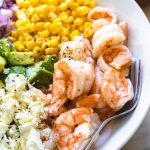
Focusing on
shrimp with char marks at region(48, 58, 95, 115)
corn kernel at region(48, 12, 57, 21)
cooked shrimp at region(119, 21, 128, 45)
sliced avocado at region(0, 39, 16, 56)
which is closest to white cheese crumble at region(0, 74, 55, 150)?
shrimp with char marks at region(48, 58, 95, 115)

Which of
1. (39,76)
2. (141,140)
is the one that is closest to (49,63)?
(39,76)

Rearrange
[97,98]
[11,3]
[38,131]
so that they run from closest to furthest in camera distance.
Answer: [38,131]
[97,98]
[11,3]

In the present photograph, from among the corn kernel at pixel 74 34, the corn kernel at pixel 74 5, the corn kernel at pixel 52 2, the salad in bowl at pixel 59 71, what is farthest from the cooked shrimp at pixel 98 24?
the corn kernel at pixel 52 2

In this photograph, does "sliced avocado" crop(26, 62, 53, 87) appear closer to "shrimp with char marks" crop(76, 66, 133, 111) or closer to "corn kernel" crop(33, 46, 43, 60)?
"corn kernel" crop(33, 46, 43, 60)

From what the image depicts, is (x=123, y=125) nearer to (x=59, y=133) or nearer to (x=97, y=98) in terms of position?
(x=97, y=98)

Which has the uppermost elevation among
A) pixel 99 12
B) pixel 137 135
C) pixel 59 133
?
pixel 99 12

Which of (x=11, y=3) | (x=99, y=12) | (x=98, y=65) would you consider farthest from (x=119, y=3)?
(x=11, y=3)

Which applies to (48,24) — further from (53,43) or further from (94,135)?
(94,135)
